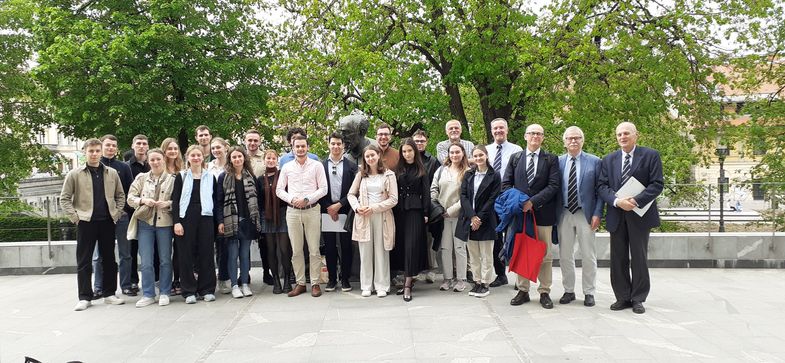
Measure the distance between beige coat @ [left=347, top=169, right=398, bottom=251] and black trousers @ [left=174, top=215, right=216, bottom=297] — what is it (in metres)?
1.71

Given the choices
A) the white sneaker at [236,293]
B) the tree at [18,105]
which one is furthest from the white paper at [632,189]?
the tree at [18,105]

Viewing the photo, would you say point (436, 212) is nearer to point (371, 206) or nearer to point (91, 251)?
point (371, 206)

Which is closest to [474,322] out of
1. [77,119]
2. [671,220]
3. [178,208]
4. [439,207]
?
[439,207]

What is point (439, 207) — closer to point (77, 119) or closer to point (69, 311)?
point (69, 311)

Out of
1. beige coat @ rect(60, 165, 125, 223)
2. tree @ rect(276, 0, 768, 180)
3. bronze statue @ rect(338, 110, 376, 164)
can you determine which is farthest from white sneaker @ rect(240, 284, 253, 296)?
tree @ rect(276, 0, 768, 180)

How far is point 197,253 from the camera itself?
6.72 metres

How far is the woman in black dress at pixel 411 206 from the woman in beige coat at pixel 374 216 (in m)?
0.13

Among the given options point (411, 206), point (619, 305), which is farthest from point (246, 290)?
point (619, 305)

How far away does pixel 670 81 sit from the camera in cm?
1263

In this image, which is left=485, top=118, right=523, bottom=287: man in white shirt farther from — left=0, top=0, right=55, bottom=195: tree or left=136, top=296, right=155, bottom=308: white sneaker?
left=0, top=0, right=55, bottom=195: tree

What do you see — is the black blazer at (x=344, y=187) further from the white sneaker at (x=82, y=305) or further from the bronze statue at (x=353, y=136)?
the white sneaker at (x=82, y=305)

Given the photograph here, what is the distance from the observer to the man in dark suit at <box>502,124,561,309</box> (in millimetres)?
5887

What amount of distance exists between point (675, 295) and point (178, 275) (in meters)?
6.09

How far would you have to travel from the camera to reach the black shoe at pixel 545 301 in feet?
19.7
